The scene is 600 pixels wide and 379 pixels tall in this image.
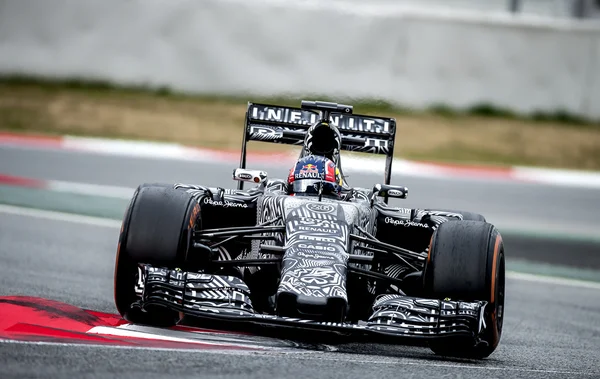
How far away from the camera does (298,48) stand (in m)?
19.9

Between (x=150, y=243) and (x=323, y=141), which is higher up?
(x=323, y=141)

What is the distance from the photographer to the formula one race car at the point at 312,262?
6.48 m

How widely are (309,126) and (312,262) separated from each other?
2431mm

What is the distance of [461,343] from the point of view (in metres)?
6.64

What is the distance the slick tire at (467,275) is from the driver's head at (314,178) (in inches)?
41.9

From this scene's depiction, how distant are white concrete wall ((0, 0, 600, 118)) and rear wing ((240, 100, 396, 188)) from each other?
33.6 feet

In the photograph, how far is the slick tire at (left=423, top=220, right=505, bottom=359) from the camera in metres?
6.71

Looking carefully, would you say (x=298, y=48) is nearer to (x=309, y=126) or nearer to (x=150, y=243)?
(x=309, y=126)

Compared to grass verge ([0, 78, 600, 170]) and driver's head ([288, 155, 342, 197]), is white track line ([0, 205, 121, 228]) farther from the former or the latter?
grass verge ([0, 78, 600, 170])

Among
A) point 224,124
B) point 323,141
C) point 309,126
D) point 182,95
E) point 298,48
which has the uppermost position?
point 298,48

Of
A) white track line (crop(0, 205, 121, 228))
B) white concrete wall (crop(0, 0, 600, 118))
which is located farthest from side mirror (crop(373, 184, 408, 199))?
white concrete wall (crop(0, 0, 600, 118))

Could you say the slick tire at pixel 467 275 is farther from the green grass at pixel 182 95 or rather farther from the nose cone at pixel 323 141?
the green grass at pixel 182 95

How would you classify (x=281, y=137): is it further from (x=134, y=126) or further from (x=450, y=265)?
(x=134, y=126)

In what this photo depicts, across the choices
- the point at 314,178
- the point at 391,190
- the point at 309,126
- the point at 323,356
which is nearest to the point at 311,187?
the point at 314,178
